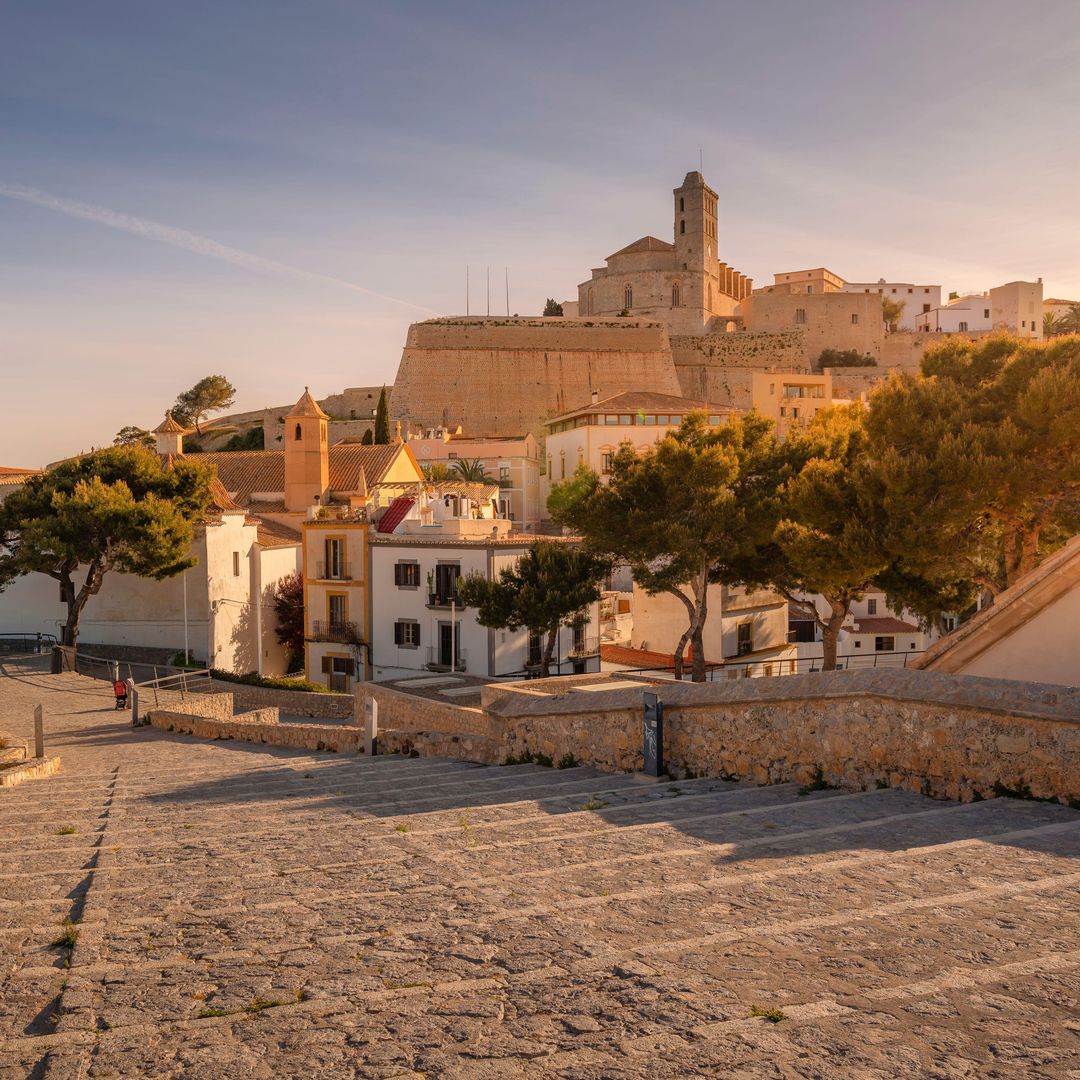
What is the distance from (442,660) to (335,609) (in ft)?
16.2

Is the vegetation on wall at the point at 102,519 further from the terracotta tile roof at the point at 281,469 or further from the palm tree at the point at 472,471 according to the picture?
the palm tree at the point at 472,471

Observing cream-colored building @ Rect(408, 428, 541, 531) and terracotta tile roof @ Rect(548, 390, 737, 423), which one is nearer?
terracotta tile roof @ Rect(548, 390, 737, 423)

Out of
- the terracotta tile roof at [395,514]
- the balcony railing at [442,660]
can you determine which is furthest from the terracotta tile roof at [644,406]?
the balcony railing at [442,660]

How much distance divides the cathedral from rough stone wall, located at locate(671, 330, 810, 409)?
325 cm

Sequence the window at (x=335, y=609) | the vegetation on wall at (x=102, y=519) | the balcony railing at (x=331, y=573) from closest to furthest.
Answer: the vegetation on wall at (x=102, y=519) → the window at (x=335, y=609) → the balcony railing at (x=331, y=573)

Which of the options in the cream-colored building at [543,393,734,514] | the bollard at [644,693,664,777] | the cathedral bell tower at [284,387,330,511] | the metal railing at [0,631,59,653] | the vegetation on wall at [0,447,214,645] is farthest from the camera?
the cream-colored building at [543,393,734,514]

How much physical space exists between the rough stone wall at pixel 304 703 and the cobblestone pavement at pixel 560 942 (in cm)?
1720

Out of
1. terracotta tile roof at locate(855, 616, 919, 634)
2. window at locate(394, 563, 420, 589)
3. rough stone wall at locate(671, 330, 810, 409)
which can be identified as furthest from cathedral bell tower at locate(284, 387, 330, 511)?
rough stone wall at locate(671, 330, 810, 409)

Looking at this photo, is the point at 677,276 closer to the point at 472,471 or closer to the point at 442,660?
the point at 472,471

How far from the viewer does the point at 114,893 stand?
20.4ft

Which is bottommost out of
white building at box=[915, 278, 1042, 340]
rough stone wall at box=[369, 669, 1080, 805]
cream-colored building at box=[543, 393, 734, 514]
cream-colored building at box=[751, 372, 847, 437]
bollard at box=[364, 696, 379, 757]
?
bollard at box=[364, 696, 379, 757]

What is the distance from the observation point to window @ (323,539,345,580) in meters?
32.3

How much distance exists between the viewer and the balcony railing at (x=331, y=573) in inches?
1266

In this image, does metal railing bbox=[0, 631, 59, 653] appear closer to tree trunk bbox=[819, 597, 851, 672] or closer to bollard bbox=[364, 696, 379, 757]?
bollard bbox=[364, 696, 379, 757]
